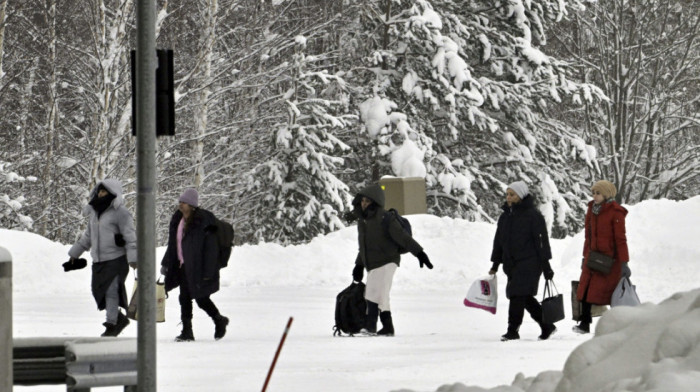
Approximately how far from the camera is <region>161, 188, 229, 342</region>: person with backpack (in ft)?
41.9

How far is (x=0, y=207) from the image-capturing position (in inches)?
1091

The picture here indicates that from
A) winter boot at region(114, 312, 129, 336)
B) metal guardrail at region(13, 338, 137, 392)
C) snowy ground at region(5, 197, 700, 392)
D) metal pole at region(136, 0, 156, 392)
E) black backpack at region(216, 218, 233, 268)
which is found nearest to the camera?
snowy ground at region(5, 197, 700, 392)

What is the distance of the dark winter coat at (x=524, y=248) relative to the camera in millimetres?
12406

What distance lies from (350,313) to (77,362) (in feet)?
25.0

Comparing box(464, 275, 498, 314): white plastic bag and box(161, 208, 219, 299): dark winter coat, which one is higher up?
box(161, 208, 219, 299): dark winter coat

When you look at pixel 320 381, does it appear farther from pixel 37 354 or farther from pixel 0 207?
pixel 0 207

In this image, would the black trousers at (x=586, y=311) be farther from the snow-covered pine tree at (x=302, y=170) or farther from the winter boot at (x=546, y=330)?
the snow-covered pine tree at (x=302, y=170)

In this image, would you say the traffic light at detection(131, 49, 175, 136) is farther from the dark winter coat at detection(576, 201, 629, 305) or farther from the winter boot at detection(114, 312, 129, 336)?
the dark winter coat at detection(576, 201, 629, 305)

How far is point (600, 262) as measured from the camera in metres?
12.6

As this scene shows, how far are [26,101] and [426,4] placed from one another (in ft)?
37.5

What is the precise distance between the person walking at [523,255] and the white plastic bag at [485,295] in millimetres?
367

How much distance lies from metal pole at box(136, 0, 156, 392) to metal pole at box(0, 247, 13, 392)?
716 mm

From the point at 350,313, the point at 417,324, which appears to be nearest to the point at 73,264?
the point at 350,313

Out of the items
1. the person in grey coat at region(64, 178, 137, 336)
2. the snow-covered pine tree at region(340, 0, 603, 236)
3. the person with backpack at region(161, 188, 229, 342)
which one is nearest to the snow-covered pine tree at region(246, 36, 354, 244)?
the snow-covered pine tree at region(340, 0, 603, 236)
